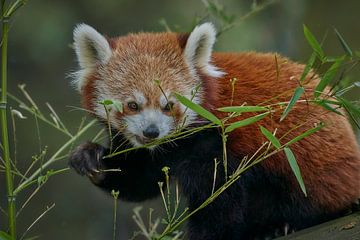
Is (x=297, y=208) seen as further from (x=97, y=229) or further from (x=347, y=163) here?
(x=97, y=229)

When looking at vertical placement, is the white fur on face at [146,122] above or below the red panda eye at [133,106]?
below

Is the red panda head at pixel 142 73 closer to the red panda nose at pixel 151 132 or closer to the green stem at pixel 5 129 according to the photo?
the red panda nose at pixel 151 132

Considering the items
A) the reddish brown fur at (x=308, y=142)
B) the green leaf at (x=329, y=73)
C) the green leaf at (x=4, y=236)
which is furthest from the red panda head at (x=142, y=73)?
the green leaf at (x=4, y=236)

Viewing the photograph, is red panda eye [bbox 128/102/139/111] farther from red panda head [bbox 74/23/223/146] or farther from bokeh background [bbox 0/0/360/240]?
bokeh background [bbox 0/0/360/240]

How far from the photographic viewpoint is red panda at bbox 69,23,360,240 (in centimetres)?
414

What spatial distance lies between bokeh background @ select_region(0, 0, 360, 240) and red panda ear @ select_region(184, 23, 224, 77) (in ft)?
14.0

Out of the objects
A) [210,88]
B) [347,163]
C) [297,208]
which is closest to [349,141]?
[347,163]

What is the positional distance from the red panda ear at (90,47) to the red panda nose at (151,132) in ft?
1.86

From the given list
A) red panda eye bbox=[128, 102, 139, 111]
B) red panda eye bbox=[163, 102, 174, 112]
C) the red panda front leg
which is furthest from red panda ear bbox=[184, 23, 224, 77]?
the red panda front leg

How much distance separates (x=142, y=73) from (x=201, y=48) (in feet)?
1.14

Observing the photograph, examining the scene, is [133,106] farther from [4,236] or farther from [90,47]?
[4,236]

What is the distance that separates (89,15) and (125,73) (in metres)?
5.33

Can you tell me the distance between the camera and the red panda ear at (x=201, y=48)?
13.8ft

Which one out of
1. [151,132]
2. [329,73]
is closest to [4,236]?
[151,132]
